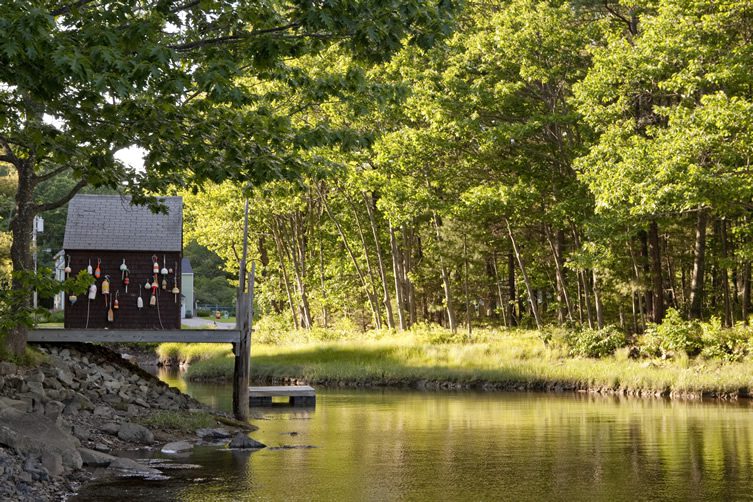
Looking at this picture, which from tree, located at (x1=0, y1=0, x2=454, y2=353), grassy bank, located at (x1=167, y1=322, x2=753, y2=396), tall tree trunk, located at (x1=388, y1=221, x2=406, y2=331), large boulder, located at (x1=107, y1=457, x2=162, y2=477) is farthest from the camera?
tall tree trunk, located at (x1=388, y1=221, x2=406, y2=331)

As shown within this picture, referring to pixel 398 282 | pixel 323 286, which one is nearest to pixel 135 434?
pixel 398 282

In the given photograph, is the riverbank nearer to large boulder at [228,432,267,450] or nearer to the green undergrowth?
the green undergrowth

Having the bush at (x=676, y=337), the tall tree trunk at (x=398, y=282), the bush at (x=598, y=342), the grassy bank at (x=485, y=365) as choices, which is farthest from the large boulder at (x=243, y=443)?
the tall tree trunk at (x=398, y=282)

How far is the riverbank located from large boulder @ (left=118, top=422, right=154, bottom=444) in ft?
61.0

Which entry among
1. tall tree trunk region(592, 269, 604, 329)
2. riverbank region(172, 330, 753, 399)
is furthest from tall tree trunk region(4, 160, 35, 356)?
tall tree trunk region(592, 269, 604, 329)

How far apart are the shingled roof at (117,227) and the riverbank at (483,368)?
14140mm

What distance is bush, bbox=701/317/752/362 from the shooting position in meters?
34.0

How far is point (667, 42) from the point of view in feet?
108

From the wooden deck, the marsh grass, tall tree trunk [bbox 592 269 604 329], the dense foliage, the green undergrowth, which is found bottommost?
the green undergrowth

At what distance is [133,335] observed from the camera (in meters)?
25.3

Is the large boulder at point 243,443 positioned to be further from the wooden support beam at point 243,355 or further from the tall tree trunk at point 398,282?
the tall tree trunk at point 398,282

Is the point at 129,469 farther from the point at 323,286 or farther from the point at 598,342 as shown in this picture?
the point at 323,286

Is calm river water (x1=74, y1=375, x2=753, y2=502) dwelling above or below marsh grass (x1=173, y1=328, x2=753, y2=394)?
below

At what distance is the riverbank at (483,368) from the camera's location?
110ft
